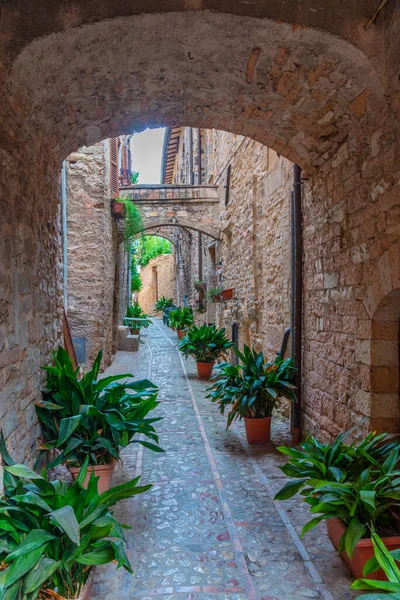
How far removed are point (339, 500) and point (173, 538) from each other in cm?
107

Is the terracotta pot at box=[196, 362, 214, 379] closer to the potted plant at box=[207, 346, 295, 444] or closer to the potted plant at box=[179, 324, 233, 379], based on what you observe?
the potted plant at box=[179, 324, 233, 379]

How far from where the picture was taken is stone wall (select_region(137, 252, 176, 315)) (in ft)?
92.8

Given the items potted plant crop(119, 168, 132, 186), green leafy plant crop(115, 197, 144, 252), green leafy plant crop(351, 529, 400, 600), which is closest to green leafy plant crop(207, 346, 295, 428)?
green leafy plant crop(351, 529, 400, 600)

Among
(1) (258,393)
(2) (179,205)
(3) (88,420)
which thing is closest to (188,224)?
(2) (179,205)

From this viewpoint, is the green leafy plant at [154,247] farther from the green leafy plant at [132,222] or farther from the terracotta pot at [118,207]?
the terracotta pot at [118,207]

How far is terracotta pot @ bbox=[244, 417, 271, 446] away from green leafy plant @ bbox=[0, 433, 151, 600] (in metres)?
2.37

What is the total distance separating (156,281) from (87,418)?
94.8ft

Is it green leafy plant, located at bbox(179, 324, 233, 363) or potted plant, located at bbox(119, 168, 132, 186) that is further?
potted plant, located at bbox(119, 168, 132, 186)

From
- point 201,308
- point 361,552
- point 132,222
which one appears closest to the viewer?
point 361,552

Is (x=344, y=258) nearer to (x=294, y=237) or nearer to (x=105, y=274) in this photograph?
(x=294, y=237)

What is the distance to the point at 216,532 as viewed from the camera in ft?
8.73

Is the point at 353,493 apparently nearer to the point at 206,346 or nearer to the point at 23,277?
the point at 23,277

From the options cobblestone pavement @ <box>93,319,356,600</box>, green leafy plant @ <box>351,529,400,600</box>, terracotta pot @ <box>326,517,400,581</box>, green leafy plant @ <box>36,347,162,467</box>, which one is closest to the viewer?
green leafy plant @ <box>351,529,400,600</box>

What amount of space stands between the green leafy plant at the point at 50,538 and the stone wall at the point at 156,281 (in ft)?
82.3
